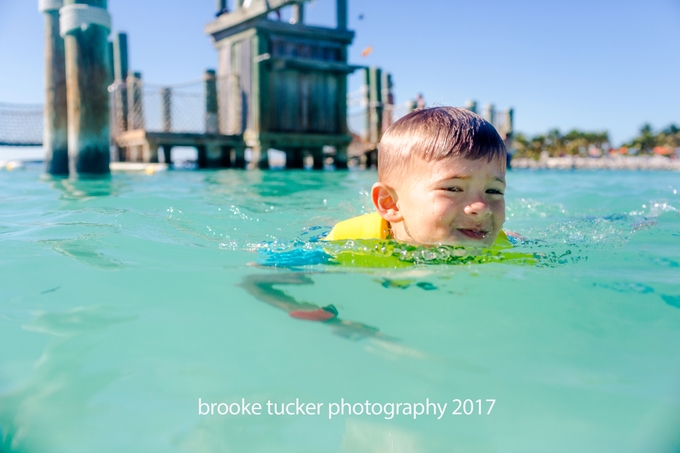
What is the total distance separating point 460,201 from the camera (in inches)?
94.0

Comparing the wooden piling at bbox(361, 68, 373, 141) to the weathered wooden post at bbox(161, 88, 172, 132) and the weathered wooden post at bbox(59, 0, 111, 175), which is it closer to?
the weathered wooden post at bbox(161, 88, 172, 132)

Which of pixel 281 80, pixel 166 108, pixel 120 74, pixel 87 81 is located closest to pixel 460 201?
pixel 87 81

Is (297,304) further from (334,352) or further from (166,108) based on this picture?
(166,108)

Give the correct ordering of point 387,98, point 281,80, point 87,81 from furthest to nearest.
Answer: point 387,98, point 281,80, point 87,81

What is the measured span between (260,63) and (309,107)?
165cm

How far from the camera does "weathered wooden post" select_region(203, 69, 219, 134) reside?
13.4m

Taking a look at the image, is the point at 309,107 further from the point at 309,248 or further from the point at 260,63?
the point at 309,248

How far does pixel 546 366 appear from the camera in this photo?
58.5 inches

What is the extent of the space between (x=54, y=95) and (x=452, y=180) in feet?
28.0

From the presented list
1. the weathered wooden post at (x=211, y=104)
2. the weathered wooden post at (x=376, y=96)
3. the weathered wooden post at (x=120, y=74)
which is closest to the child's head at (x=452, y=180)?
the weathered wooden post at (x=211, y=104)

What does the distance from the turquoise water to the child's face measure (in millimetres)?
181

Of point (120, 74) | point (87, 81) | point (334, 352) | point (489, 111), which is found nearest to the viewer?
point (334, 352)

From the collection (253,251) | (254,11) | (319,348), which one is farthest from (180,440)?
(254,11)

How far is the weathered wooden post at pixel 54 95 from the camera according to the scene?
883 cm
